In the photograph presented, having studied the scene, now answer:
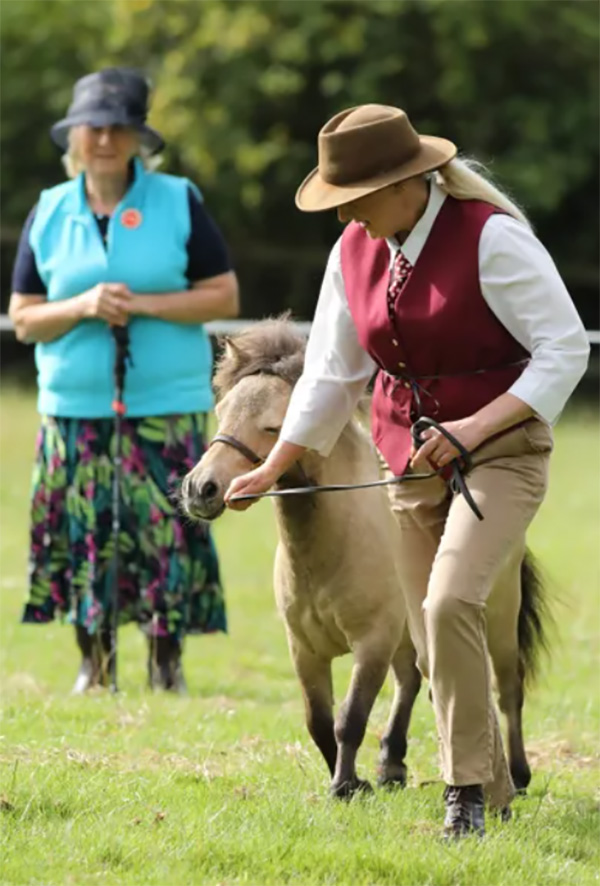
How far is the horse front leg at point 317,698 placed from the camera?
5844mm

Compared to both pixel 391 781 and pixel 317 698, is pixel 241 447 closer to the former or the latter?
pixel 317 698

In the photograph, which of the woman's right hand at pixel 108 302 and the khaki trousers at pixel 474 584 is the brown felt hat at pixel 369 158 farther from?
the woman's right hand at pixel 108 302

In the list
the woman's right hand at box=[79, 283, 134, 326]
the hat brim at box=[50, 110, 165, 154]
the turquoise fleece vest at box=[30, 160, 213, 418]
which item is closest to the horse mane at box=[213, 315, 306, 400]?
the woman's right hand at box=[79, 283, 134, 326]

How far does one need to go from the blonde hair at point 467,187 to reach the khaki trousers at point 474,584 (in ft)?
2.01

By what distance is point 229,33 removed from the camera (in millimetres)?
29438

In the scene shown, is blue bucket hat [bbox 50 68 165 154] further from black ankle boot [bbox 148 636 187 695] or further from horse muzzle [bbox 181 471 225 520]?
horse muzzle [bbox 181 471 225 520]

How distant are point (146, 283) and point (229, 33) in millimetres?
22480

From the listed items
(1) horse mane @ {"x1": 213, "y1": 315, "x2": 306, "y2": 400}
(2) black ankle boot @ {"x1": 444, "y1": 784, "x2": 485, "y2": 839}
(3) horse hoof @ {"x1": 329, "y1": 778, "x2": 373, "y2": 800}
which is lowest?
(3) horse hoof @ {"x1": 329, "y1": 778, "x2": 373, "y2": 800}

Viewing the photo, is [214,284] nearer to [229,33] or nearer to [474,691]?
[474,691]

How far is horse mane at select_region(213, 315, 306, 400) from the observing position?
18.7 feet

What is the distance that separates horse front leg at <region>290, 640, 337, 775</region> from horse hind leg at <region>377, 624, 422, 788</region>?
0.88 ft

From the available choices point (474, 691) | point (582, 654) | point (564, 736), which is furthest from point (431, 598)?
point (582, 654)

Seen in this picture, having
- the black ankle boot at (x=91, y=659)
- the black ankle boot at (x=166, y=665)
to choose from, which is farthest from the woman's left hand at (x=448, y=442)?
the black ankle boot at (x=91, y=659)

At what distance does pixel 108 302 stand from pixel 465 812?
3.31 m
